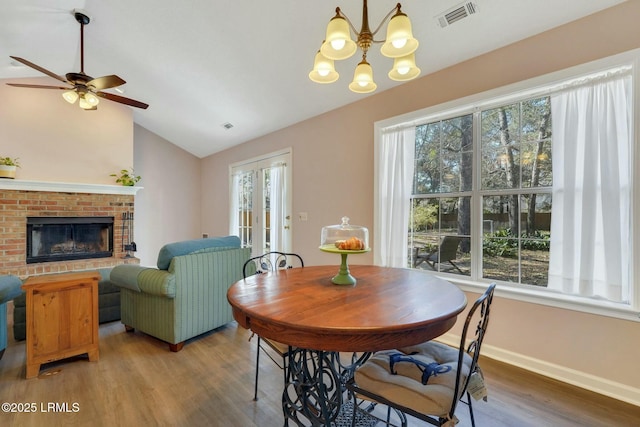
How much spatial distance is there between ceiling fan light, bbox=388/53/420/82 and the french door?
2.83m

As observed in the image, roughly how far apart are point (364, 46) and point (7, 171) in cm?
511

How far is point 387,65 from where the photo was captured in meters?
2.79

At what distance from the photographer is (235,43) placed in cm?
294

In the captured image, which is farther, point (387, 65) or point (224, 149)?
point (224, 149)

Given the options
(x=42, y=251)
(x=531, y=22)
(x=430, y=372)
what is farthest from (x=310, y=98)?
(x=42, y=251)

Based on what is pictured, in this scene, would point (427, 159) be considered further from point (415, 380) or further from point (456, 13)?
point (415, 380)

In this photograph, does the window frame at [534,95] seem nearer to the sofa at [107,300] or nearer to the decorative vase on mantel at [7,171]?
the sofa at [107,300]

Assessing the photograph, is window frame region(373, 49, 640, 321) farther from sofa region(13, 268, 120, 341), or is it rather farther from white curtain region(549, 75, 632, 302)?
sofa region(13, 268, 120, 341)

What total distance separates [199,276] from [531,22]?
3.38m

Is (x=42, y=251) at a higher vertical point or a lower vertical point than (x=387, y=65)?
lower

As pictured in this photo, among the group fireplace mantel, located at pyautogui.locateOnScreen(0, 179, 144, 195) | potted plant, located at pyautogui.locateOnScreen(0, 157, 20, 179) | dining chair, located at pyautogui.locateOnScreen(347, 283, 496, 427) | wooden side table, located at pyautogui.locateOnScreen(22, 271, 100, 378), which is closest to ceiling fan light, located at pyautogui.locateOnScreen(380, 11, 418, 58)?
dining chair, located at pyautogui.locateOnScreen(347, 283, 496, 427)

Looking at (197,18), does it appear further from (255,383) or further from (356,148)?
(255,383)

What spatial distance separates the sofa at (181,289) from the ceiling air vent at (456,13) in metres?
2.72

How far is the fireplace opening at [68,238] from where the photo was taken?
4.28 metres
